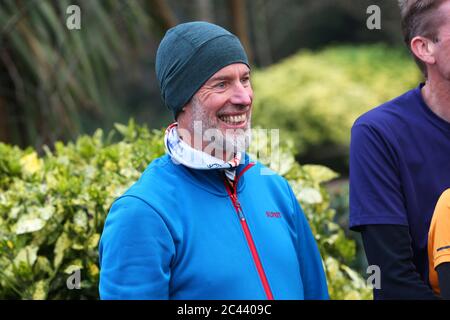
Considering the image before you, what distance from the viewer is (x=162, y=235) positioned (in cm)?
244

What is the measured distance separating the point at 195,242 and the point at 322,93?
28.2 feet

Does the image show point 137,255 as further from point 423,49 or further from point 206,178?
point 423,49

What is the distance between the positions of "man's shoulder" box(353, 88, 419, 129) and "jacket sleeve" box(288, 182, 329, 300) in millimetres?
419

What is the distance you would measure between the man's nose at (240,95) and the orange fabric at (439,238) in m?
0.72

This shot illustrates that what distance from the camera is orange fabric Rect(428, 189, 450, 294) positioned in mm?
2508

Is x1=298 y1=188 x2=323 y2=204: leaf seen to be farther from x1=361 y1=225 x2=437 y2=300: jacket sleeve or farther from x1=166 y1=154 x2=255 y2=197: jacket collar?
x1=166 y1=154 x2=255 y2=197: jacket collar

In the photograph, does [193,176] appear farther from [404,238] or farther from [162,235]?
[404,238]

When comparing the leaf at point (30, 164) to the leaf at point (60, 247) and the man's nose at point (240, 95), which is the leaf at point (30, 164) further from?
the man's nose at point (240, 95)

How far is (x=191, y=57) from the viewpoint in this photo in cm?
264

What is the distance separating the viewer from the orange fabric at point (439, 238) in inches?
98.7

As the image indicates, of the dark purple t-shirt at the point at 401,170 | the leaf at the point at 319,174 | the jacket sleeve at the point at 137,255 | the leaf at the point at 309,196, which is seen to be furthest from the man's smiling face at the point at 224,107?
the leaf at the point at 319,174

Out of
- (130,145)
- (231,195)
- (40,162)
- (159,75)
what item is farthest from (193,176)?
(40,162)

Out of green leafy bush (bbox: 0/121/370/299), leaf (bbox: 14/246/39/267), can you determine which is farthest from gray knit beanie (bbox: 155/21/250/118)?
leaf (bbox: 14/246/39/267)

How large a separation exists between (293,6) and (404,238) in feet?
46.8
